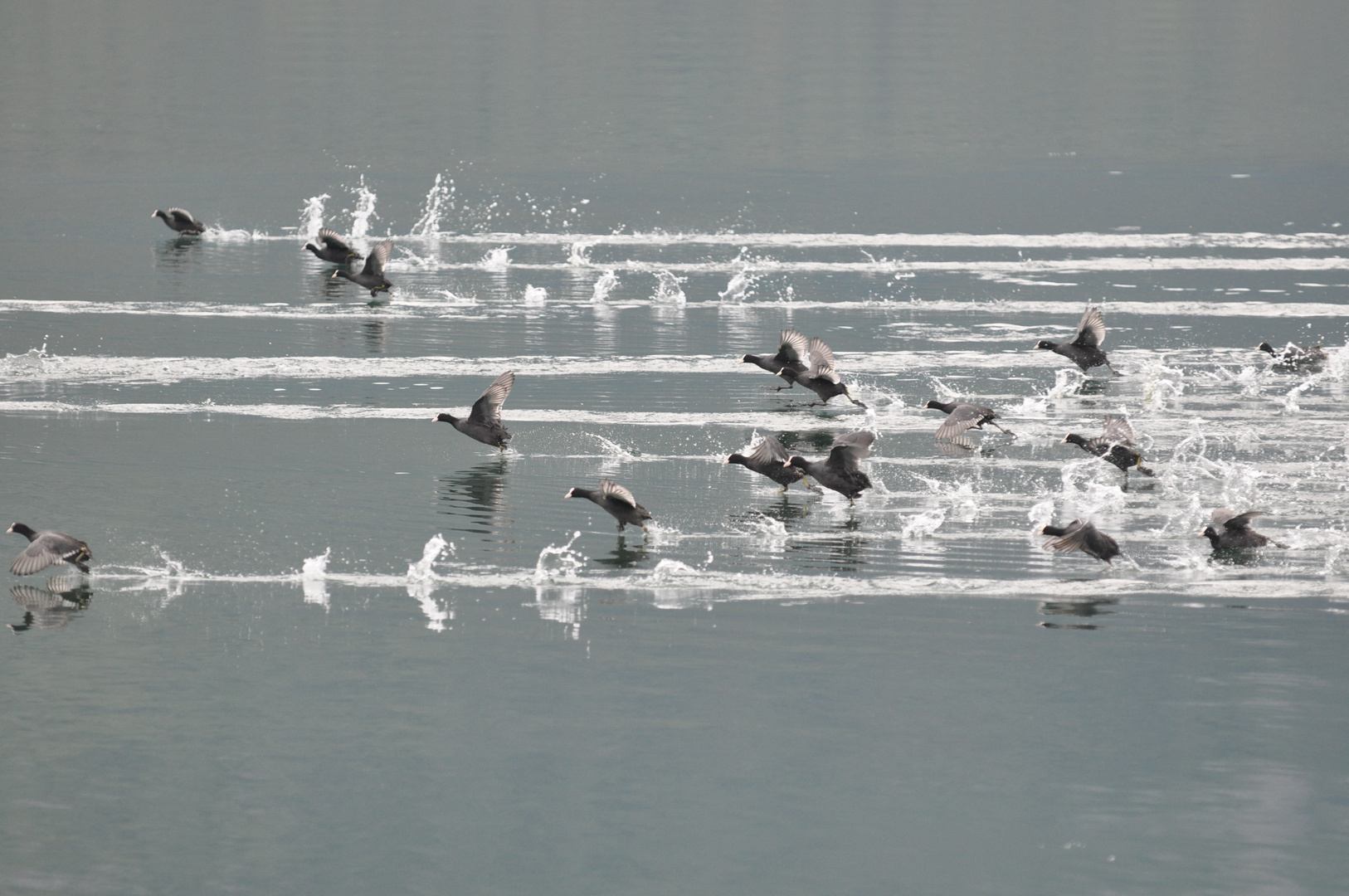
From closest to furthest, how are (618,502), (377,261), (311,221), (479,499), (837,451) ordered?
1. (618,502)
2. (837,451)
3. (479,499)
4. (377,261)
5. (311,221)

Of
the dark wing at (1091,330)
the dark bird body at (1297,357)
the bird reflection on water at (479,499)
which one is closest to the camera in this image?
the bird reflection on water at (479,499)

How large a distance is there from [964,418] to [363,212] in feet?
78.7

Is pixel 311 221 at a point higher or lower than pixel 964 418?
higher

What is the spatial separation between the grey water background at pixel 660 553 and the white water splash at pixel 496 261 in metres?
0.36

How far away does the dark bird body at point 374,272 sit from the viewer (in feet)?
105

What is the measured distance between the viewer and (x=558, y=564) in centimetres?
1698

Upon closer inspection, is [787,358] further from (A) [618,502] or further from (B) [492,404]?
(A) [618,502]

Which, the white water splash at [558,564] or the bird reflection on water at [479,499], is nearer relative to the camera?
the white water splash at [558,564]

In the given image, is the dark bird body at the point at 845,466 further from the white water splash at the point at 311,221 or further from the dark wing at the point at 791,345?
the white water splash at the point at 311,221

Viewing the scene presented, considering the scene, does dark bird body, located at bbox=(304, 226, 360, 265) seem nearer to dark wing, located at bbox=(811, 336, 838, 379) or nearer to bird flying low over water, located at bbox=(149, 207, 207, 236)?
bird flying low over water, located at bbox=(149, 207, 207, 236)

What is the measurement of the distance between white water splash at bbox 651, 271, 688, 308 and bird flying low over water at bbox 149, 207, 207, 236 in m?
11.4

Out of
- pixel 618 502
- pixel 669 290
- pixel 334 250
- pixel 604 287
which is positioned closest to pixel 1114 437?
pixel 618 502

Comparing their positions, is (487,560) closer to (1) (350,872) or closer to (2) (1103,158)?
(1) (350,872)

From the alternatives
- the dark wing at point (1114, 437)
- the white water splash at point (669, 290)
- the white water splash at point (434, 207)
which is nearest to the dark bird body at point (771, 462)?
the dark wing at point (1114, 437)
